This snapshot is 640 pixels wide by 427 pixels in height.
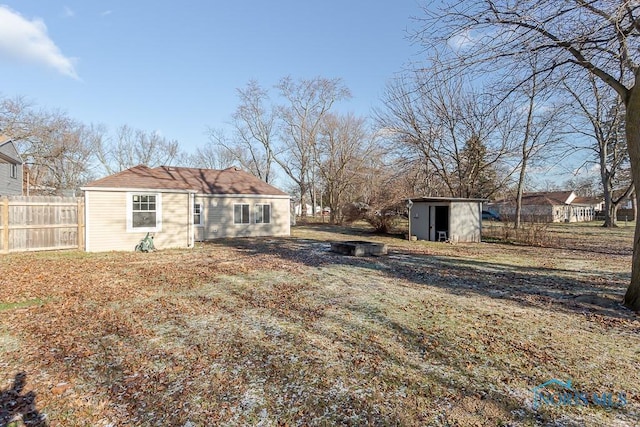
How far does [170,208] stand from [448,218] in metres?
13.4

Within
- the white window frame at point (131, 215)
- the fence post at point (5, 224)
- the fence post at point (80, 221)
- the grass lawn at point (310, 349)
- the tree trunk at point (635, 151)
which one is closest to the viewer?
the grass lawn at point (310, 349)

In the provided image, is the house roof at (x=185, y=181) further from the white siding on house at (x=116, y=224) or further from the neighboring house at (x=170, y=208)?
the white siding on house at (x=116, y=224)

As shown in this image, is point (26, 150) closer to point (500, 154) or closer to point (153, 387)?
point (153, 387)

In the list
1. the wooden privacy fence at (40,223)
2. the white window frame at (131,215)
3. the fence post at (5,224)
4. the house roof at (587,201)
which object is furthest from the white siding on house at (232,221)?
the house roof at (587,201)

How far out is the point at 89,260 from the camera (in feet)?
33.8

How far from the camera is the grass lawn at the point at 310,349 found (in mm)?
2871

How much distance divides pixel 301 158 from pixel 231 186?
18.6 metres

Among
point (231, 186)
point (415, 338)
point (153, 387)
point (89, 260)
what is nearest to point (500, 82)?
point (415, 338)

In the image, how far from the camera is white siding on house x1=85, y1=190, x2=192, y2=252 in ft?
39.8

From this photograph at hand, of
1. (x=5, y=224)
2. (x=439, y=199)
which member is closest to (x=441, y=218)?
(x=439, y=199)

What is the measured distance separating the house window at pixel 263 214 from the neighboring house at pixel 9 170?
11518 mm

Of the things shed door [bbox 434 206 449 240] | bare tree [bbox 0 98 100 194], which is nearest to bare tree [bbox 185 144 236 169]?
bare tree [bbox 0 98 100 194]

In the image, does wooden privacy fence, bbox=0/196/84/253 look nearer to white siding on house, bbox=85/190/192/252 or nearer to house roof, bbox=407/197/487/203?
white siding on house, bbox=85/190/192/252

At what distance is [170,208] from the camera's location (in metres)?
13.5
